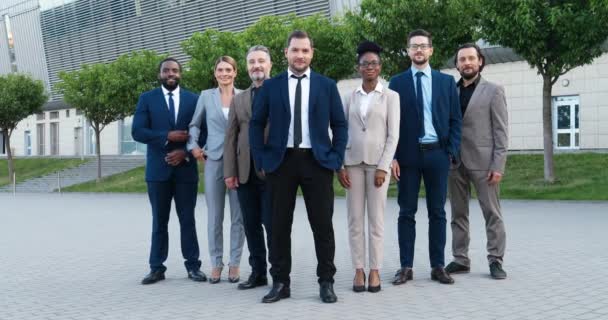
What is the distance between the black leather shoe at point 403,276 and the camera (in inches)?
252

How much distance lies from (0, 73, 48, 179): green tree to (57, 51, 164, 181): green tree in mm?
5714

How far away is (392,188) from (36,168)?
98.0ft

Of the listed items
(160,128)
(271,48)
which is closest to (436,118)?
(160,128)

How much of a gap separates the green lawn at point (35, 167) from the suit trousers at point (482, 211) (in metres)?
35.6

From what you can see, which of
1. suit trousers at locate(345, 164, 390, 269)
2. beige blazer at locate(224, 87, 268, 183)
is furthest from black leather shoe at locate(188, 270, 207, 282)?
suit trousers at locate(345, 164, 390, 269)

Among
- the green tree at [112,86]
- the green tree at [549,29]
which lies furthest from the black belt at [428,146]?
the green tree at [112,86]

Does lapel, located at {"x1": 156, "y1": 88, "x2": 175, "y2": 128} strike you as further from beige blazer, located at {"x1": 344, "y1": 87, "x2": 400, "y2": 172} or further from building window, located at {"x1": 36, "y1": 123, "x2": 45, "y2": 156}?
building window, located at {"x1": 36, "y1": 123, "x2": 45, "y2": 156}

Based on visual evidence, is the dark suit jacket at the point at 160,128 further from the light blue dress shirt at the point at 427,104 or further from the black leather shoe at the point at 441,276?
the black leather shoe at the point at 441,276

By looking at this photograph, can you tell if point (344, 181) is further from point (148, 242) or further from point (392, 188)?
point (392, 188)

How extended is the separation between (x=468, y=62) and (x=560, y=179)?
582 inches

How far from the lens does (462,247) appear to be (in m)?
7.02

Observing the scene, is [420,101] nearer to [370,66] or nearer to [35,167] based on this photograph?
[370,66]

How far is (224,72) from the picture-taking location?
6.80 metres

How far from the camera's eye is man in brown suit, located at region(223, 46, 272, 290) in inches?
251
